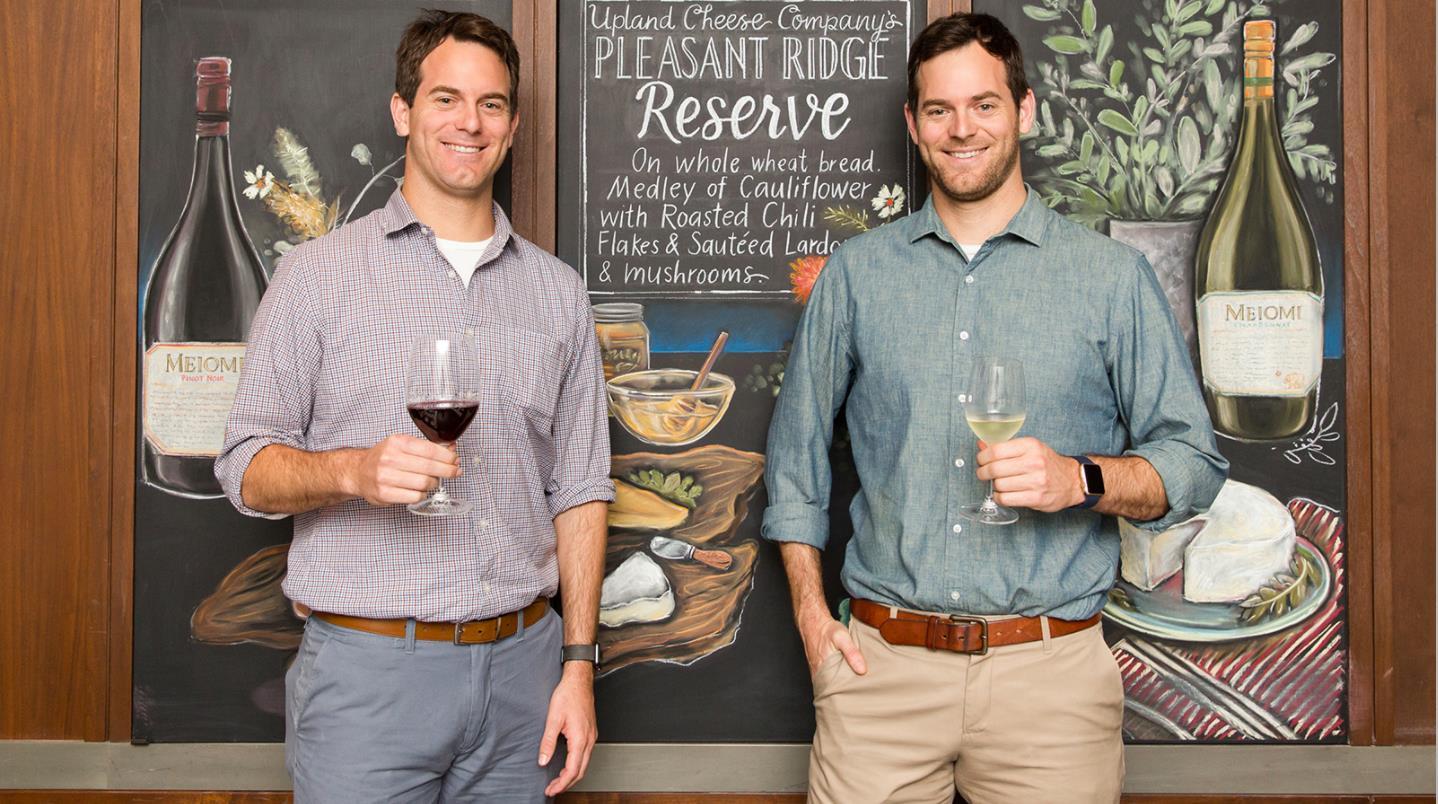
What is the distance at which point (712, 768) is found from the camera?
2389 millimetres

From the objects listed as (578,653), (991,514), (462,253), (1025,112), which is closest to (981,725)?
(991,514)

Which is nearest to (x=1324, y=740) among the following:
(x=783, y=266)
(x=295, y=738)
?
(x=783, y=266)

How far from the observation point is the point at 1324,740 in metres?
2.39

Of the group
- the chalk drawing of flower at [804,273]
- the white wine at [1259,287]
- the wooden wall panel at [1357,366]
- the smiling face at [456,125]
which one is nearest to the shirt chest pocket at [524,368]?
the smiling face at [456,125]

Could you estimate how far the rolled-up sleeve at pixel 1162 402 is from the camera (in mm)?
1812

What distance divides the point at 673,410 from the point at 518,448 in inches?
22.6

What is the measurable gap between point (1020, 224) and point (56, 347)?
206 cm

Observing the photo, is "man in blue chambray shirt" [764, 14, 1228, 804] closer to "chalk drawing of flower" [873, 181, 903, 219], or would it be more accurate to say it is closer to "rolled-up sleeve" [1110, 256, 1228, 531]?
"rolled-up sleeve" [1110, 256, 1228, 531]

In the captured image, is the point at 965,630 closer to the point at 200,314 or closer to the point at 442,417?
the point at 442,417

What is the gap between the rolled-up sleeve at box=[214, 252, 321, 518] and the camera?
5.75 feet

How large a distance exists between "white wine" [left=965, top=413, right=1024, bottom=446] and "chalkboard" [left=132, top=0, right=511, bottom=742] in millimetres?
1275

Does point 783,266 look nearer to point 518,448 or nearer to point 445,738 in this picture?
point 518,448

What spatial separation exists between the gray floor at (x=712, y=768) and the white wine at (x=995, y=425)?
104cm

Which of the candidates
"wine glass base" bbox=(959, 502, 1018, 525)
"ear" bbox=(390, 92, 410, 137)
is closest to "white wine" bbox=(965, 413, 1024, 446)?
"wine glass base" bbox=(959, 502, 1018, 525)
